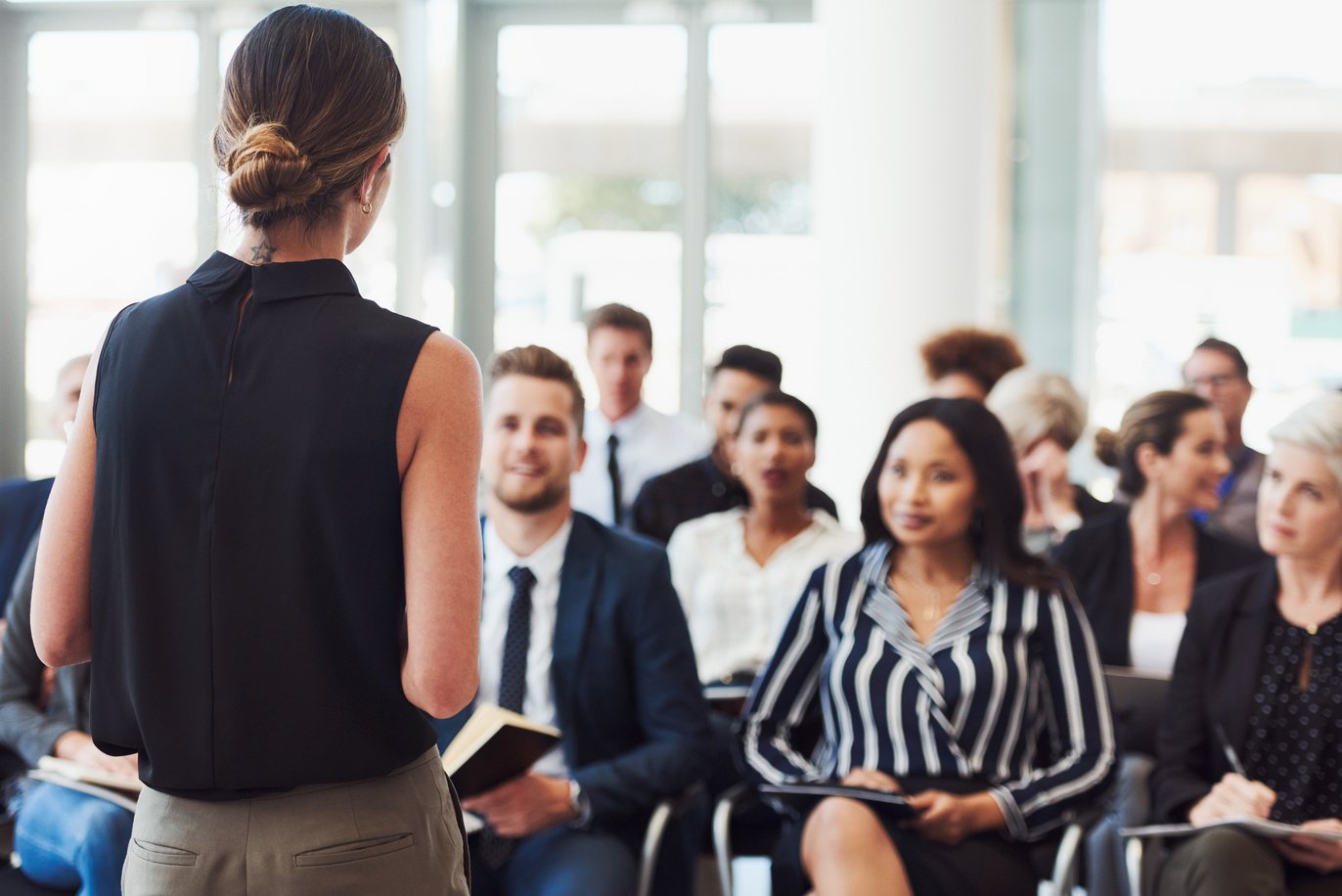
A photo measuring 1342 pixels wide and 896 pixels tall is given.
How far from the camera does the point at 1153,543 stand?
12.6 ft

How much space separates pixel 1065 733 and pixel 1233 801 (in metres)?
0.34

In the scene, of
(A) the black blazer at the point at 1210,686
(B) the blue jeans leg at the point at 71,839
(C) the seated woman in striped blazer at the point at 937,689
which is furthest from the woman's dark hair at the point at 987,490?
(B) the blue jeans leg at the point at 71,839

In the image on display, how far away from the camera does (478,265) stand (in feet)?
28.0

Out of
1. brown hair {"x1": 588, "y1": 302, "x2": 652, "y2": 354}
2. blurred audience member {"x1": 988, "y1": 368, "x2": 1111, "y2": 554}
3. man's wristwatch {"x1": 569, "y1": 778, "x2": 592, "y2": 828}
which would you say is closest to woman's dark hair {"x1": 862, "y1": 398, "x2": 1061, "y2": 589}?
man's wristwatch {"x1": 569, "y1": 778, "x2": 592, "y2": 828}

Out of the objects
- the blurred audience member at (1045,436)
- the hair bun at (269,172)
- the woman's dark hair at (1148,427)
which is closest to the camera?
the hair bun at (269,172)

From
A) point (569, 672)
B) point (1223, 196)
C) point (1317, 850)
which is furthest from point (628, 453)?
point (1223, 196)

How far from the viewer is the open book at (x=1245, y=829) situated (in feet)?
8.42

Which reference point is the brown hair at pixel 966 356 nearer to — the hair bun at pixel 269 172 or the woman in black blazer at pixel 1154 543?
the woman in black blazer at pixel 1154 543

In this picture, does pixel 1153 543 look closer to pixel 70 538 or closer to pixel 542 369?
pixel 542 369

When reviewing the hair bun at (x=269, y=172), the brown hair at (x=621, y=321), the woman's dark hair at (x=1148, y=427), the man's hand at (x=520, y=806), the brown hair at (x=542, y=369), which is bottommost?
the man's hand at (x=520, y=806)

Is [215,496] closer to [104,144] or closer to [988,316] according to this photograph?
[988,316]

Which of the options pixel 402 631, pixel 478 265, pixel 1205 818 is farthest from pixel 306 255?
pixel 478 265

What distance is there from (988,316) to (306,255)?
6.10 m

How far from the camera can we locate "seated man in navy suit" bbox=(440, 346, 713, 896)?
272cm
